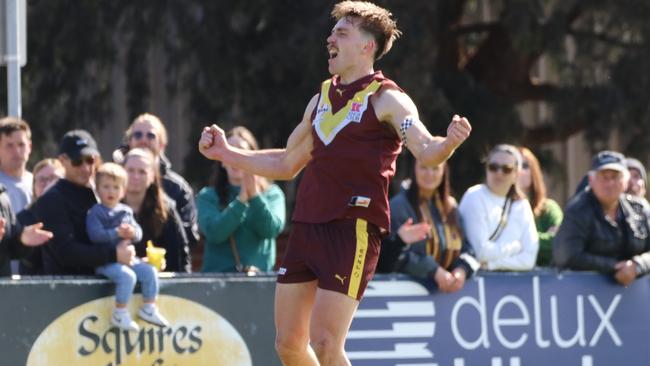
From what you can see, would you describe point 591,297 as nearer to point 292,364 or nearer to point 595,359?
point 595,359

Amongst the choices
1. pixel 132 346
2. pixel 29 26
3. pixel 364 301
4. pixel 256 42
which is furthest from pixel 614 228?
pixel 29 26

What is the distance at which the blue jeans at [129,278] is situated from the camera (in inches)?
385

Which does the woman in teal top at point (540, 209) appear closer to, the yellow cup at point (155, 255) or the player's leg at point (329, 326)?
the yellow cup at point (155, 255)

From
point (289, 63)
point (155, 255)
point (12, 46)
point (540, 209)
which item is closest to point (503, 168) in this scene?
point (540, 209)

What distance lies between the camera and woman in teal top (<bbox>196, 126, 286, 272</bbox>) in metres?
10.8

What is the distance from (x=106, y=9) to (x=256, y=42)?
1653 mm

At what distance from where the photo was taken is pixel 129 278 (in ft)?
32.1

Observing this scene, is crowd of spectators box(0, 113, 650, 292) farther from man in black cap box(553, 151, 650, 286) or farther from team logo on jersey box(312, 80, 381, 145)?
team logo on jersey box(312, 80, 381, 145)

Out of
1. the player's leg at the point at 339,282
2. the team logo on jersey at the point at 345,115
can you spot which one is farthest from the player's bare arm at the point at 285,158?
the player's leg at the point at 339,282

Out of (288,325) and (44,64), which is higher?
(44,64)

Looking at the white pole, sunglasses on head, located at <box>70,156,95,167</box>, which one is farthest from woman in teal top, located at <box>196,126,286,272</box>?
the white pole

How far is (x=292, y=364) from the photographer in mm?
8109

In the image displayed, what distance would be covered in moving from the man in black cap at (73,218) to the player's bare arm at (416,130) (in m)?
2.41

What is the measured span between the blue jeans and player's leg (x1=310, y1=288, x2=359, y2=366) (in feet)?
6.97
